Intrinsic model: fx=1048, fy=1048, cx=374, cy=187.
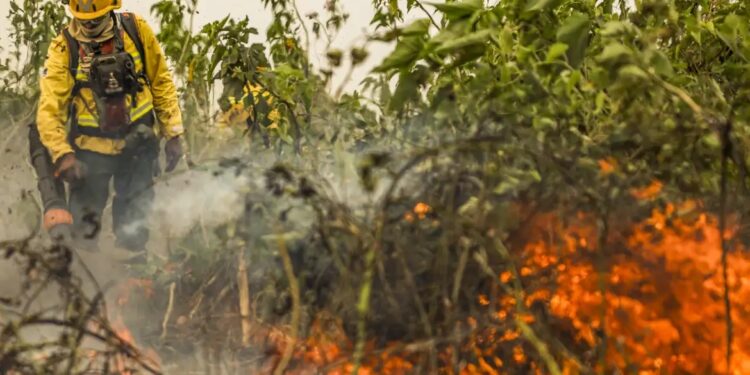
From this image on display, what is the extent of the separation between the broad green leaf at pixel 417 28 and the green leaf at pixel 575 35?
0.31 meters

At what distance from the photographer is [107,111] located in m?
4.60

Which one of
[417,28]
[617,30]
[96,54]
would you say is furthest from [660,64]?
[96,54]

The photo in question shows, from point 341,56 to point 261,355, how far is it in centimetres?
96

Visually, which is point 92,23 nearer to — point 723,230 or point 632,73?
point 632,73

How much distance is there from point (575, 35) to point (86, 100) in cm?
280

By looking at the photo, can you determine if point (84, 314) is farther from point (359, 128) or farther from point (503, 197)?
point (359, 128)

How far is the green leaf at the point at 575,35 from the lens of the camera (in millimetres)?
2373

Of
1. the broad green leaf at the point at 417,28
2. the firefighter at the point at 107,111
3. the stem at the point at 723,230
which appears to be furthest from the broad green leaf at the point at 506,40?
the firefighter at the point at 107,111

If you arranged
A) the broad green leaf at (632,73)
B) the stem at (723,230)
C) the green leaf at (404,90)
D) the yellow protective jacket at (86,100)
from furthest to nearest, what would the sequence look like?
1. the yellow protective jacket at (86,100)
2. the green leaf at (404,90)
3. the broad green leaf at (632,73)
4. the stem at (723,230)

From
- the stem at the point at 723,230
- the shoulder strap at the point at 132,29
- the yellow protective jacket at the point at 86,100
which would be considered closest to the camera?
the stem at the point at 723,230

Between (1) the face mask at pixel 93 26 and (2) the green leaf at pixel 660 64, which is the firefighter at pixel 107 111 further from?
(2) the green leaf at pixel 660 64

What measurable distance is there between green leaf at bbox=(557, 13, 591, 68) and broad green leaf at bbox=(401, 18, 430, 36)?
0.31m

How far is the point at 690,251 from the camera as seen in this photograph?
2.18m

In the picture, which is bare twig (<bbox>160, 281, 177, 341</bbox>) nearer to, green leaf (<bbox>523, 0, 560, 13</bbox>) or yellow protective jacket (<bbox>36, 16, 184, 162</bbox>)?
green leaf (<bbox>523, 0, 560, 13</bbox>)
